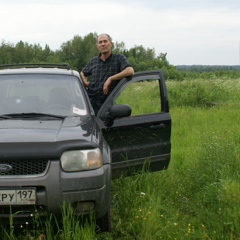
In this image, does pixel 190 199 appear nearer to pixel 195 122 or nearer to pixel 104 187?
pixel 104 187

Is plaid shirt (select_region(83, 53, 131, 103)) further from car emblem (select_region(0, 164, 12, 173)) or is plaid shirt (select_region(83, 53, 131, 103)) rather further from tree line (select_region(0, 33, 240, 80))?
tree line (select_region(0, 33, 240, 80))

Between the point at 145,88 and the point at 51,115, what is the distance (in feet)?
47.1

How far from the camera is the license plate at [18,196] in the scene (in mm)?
3287

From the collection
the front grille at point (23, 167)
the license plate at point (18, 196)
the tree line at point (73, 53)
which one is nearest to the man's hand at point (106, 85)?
the front grille at point (23, 167)

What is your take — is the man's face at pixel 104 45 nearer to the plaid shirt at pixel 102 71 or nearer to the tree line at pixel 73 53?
the plaid shirt at pixel 102 71

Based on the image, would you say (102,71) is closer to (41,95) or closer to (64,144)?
(41,95)

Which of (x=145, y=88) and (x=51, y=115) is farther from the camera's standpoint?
(x=145, y=88)

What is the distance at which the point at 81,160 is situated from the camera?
3.45 metres

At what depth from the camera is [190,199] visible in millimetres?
5066

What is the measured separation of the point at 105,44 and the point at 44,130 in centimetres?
243

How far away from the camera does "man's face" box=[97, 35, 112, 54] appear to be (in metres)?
5.81

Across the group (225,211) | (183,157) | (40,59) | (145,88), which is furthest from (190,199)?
(40,59)

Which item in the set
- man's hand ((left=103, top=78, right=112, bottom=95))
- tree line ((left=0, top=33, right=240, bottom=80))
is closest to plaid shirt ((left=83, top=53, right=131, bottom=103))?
man's hand ((left=103, top=78, right=112, bottom=95))

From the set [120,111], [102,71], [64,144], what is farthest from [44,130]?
[102,71]
